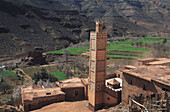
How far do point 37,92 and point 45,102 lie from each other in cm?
175

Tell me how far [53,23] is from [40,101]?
253ft

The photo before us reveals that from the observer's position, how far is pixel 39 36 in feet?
251

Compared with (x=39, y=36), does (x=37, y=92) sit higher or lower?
lower

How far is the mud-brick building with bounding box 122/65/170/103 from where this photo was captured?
48.4 feet

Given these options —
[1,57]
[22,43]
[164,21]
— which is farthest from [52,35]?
[164,21]

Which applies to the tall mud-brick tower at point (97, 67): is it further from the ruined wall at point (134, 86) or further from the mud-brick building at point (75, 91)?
the mud-brick building at point (75, 91)

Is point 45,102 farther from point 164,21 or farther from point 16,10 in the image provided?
point 164,21

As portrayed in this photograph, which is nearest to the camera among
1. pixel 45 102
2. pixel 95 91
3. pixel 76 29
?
pixel 95 91

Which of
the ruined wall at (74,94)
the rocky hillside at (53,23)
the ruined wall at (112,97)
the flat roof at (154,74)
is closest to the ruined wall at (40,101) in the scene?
the ruined wall at (74,94)

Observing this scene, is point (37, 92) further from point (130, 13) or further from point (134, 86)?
point (130, 13)

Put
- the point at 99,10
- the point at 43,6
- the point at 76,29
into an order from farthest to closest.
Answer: the point at 99,10
the point at 43,6
the point at 76,29

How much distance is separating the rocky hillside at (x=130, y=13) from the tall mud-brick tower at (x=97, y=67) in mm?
101748

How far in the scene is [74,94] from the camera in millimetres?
22797

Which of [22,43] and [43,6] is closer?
[22,43]
